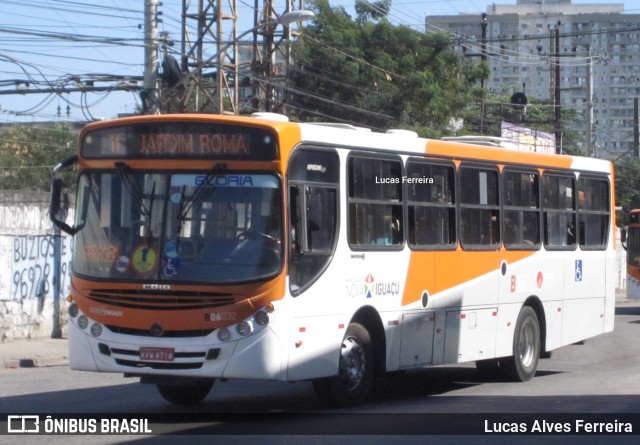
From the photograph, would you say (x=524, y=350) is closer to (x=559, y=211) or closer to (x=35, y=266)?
(x=559, y=211)

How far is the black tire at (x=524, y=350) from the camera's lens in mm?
15109

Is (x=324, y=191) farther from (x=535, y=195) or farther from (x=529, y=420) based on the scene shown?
(x=535, y=195)

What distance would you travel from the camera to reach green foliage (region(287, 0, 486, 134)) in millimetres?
38156

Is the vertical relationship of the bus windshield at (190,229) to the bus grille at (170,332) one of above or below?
above

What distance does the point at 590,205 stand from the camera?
17.1 m

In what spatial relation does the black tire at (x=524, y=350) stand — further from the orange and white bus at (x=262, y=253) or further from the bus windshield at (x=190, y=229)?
the bus windshield at (x=190, y=229)

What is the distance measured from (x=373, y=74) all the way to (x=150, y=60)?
17267 millimetres

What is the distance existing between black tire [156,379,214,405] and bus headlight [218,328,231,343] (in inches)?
78.6

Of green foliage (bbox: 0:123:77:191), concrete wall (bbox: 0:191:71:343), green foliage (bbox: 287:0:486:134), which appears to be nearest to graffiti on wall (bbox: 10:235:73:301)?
concrete wall (bbox: 0:191:71:343)

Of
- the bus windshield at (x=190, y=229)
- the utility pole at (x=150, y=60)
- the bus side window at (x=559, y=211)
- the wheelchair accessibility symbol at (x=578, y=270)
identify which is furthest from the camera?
the utility pole at (x=150, y=60)

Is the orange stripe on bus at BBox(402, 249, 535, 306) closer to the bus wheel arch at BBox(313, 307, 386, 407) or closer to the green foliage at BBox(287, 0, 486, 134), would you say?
the bus wheel arch at BBox(313, 307, 386, 407)

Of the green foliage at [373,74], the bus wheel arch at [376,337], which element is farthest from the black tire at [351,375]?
the green foliage at [373,74]

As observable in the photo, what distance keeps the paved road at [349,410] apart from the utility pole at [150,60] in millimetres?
6420

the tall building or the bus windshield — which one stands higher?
the tall building
